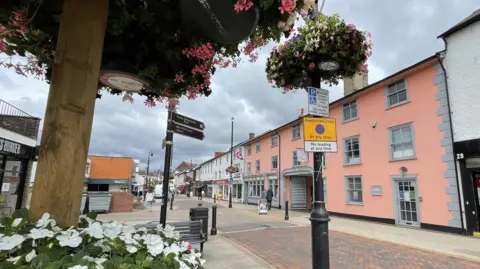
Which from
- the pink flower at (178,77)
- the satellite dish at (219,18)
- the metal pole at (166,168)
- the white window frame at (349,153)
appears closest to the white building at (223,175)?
the white window frame at (349,153)

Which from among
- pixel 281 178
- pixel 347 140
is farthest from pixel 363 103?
pixel 281 178

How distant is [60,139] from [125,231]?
0.58 meters

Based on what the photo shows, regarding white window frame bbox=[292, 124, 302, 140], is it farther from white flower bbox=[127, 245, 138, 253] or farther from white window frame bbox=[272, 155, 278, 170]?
white flower bbox=[127, 245, 138, 253]

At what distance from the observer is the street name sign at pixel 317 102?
376 centimetres

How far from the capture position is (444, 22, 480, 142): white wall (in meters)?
10.0

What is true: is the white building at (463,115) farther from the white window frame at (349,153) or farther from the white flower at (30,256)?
the white flower at (30,256)

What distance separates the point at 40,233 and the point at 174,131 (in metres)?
3.57

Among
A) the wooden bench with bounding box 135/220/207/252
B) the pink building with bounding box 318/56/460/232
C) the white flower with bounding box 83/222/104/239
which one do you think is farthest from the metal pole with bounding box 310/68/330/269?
the pink building with bounding box 318/56/460/232

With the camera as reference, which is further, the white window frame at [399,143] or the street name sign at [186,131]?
the white window frame at [399,143]

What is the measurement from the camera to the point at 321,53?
3.69 meters

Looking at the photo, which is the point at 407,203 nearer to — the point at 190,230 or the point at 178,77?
the point at 190,230

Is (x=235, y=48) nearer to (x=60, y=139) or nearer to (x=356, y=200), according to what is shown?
(x=60, y=139)

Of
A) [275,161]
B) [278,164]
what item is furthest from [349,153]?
[275,161]

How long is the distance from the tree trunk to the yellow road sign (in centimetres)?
272
